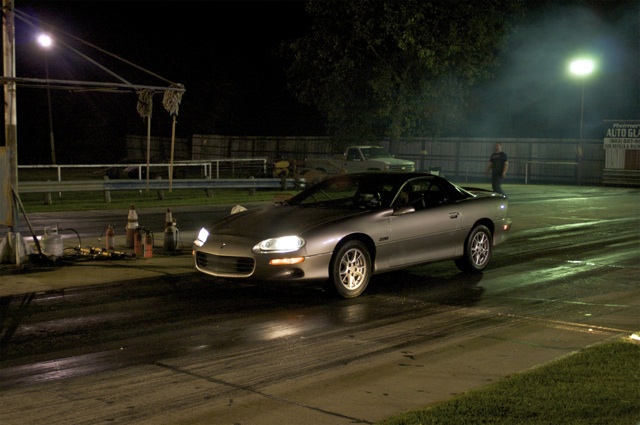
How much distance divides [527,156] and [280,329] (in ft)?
121

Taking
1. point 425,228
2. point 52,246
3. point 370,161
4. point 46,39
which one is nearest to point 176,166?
point 370,161

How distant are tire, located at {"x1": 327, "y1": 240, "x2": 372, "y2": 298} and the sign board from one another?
31.4 meters

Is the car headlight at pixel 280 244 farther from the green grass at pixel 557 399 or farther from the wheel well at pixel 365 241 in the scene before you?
the green grass at pixel 557 399

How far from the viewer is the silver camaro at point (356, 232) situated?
9.61 meters

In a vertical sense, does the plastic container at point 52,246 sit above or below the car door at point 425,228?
below

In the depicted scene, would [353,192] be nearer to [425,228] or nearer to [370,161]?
[425,228]

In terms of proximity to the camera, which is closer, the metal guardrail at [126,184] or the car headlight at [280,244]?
the car headlight at [280,244]

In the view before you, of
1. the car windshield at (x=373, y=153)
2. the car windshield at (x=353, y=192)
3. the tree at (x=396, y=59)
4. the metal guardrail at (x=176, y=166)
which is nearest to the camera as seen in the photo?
the car windshield at (x=353, y=192)

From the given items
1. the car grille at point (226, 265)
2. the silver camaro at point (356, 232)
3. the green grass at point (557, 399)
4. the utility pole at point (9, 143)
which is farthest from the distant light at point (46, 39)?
the green grass at point (557, 399)

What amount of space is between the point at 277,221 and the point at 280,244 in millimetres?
575

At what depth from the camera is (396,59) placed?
119 feet

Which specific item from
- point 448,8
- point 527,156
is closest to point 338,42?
point 448,8

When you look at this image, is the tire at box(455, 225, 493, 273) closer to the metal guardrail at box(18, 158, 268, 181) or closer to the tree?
the metal guardrail at box(18, 158, 268, 181)

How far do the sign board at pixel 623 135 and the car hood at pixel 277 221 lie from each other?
3122 centimetres
